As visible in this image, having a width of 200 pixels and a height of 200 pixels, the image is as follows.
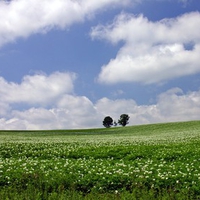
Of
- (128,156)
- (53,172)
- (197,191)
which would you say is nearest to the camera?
(197,191)

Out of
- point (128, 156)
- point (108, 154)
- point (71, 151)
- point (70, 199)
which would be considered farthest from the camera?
point (71, 151)

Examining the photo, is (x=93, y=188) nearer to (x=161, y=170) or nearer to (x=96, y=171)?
(x=96, y=171)

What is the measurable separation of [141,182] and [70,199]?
515cm

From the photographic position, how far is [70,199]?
11203 mm

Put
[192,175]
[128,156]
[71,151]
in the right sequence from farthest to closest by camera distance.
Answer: [71,151], [128,156], [192,175]

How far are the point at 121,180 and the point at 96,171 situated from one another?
88.4 inches

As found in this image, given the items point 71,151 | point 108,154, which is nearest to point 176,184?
point 108,154

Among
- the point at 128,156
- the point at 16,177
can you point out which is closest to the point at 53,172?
the point at 16,177

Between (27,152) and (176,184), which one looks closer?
(176,184)

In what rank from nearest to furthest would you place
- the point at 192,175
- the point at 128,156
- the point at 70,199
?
Answer: 1. the point at 70,199
2. the point at 192,175
3. the point at 128,156

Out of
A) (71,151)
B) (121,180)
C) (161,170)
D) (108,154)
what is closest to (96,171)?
(121,180)

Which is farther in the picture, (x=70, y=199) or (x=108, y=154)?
(x=108, y=154)

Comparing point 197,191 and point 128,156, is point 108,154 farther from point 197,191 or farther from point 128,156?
point 197,191

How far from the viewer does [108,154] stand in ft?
86.3
